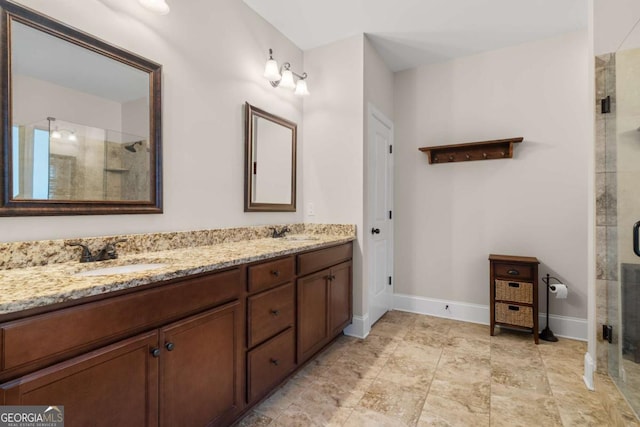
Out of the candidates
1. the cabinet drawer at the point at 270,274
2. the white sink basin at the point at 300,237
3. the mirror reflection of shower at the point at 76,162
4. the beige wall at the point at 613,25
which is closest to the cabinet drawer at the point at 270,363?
the cabinet drawer at the point at 270,274

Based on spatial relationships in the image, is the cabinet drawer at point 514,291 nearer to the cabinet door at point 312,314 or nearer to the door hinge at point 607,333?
the door hinge at point 607,333

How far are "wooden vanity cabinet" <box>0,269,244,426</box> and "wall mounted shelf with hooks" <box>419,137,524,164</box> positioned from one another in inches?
102

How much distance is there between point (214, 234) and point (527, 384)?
2.30 metres

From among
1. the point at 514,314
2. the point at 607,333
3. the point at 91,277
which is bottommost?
the point at 514,314

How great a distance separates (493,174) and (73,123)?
11.0 ft

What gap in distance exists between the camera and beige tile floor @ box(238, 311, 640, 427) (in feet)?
5.55

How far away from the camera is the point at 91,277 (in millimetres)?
1062

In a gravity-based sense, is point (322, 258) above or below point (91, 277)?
below

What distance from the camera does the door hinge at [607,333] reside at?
1.93 meters

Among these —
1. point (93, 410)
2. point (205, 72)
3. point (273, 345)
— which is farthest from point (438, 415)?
point (205, 72)

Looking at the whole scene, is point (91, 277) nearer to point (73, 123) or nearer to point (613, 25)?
point (73, 123)

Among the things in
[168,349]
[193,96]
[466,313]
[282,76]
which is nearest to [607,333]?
[466,313]

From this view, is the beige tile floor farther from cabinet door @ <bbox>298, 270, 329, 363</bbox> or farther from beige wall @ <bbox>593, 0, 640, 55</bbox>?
beige wall @ <bbox>593, 0, 640, 55</bbox>

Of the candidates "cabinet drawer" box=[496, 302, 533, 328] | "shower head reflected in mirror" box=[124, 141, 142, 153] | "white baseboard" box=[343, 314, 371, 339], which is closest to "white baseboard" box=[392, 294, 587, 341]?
"cabinet drawer" box=[496, 302, 533, 328]
